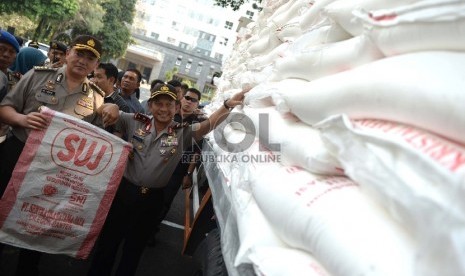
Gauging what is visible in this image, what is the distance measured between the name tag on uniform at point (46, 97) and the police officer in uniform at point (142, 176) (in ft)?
1.61

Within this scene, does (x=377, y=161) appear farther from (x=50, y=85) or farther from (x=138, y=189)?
(x=50, y=85)

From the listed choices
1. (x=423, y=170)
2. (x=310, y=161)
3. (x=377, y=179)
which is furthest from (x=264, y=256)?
(x=423, y=170)

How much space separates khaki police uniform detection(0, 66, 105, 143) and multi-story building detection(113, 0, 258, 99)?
1453 inches

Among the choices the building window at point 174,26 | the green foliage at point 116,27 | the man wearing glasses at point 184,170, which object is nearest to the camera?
the man wearing glasses at point 184,170

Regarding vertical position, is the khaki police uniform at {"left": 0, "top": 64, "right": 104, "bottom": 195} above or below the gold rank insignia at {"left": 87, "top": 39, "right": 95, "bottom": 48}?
below

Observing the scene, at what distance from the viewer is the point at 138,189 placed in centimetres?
263

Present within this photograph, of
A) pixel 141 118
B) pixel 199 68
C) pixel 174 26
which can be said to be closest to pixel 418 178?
pixel 141 118

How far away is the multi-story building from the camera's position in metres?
39.5

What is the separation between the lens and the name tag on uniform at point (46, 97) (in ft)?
7.71

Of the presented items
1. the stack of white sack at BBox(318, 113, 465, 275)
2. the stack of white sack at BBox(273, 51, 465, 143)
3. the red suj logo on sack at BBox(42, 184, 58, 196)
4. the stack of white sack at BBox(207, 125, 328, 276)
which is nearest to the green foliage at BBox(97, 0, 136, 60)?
the red suj logo on sack at BBox(42, 184, 58, 196)

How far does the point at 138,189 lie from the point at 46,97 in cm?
86

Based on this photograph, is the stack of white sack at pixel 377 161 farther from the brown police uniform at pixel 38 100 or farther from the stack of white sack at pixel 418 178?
the brown police uniform at pixel 38 100

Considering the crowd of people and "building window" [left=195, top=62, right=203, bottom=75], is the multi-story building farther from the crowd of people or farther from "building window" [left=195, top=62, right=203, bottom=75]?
the crowd of people

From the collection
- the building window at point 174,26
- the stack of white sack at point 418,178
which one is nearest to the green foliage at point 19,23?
the building window at point 174,26
